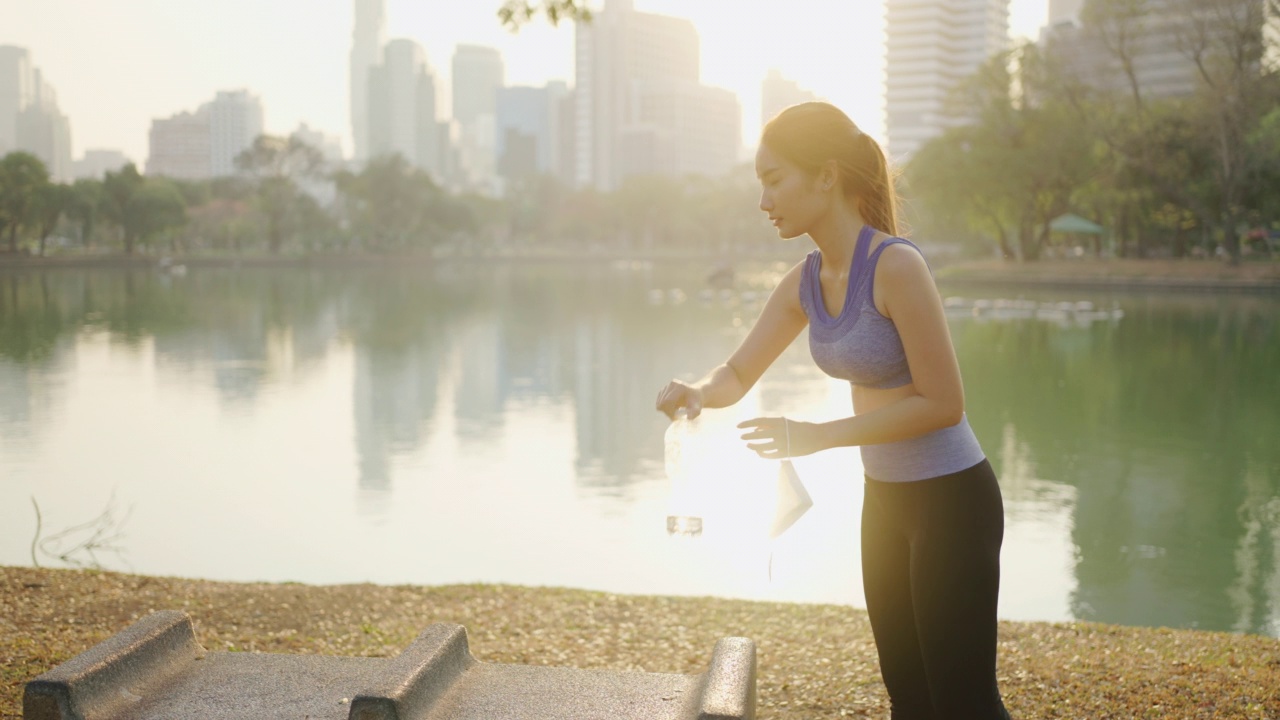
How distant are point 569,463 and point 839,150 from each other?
368 inches

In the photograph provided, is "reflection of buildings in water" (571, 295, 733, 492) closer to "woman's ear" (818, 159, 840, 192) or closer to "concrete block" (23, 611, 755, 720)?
"concrete block" (23, 611, 755, 720)

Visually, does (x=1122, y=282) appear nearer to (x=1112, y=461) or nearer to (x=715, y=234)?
(x=1112, y=461)

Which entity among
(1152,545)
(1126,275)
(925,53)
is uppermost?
(925,53)

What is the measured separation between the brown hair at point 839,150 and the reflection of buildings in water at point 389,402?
28.6ft

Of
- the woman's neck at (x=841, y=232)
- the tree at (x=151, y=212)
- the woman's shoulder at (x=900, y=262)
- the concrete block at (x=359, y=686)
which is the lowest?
the concrete block at (x=359, y=686)

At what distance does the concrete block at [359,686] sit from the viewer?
248 centimetres

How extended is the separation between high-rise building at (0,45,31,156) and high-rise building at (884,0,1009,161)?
13789cm

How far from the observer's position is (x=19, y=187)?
6250cm

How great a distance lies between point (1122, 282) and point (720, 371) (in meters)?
41.6

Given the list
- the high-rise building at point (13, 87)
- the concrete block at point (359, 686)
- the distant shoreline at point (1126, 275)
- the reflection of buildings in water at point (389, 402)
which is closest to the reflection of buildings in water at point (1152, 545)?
the concrete block at point (359, 686)

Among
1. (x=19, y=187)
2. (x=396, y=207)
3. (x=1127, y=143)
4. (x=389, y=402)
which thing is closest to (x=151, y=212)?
(x=19, y=187)

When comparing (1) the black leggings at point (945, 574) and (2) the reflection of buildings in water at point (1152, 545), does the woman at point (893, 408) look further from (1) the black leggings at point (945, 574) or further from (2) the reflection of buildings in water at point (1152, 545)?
(2) the reflection of buildings in water at point (1152, 545)

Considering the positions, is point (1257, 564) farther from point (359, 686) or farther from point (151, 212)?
point (151, 212)

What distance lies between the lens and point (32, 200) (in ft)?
206
